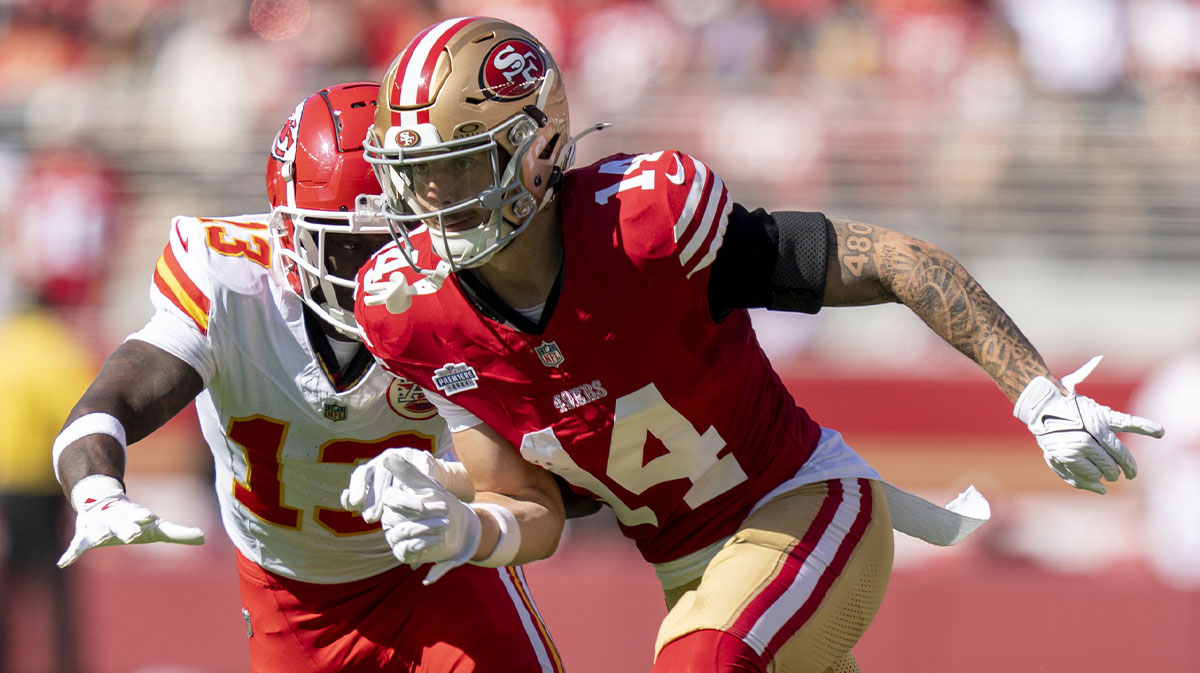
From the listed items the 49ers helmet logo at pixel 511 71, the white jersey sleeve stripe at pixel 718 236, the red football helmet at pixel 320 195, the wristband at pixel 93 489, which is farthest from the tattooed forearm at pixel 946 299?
the wristband at pixel 93 489

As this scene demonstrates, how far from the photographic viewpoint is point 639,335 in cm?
304

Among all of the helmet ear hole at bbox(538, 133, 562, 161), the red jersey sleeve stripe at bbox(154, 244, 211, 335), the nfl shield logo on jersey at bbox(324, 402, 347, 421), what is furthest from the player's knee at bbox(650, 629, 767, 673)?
the red jersey sleeve stripe at bbox(154, 244, 211, 335)

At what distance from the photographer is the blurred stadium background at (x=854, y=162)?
844cm

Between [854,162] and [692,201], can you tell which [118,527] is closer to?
[692,201]

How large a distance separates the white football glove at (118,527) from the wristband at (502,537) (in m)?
0.56

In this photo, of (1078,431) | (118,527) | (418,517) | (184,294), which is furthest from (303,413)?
(1078,431)

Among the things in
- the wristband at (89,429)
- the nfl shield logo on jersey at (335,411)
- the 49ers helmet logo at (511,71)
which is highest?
the 49ers helmet logo at (511,71)

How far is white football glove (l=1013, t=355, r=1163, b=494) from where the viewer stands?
2912mm

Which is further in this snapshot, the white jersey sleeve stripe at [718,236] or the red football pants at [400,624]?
the red football pants at [400,624]

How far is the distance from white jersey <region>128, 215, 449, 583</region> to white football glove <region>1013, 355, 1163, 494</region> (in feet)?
4.92

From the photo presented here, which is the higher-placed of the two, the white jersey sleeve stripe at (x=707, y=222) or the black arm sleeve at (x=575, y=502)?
the white jersey sleeve stripe at (x=707, y=222)

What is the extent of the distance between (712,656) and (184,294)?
5.08ft

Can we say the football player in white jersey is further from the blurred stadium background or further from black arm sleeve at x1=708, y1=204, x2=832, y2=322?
the blurred stadium background

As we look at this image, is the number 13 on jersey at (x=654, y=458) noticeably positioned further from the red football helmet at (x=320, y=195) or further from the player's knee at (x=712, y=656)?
the red football helmet at (x=320, y=195)
